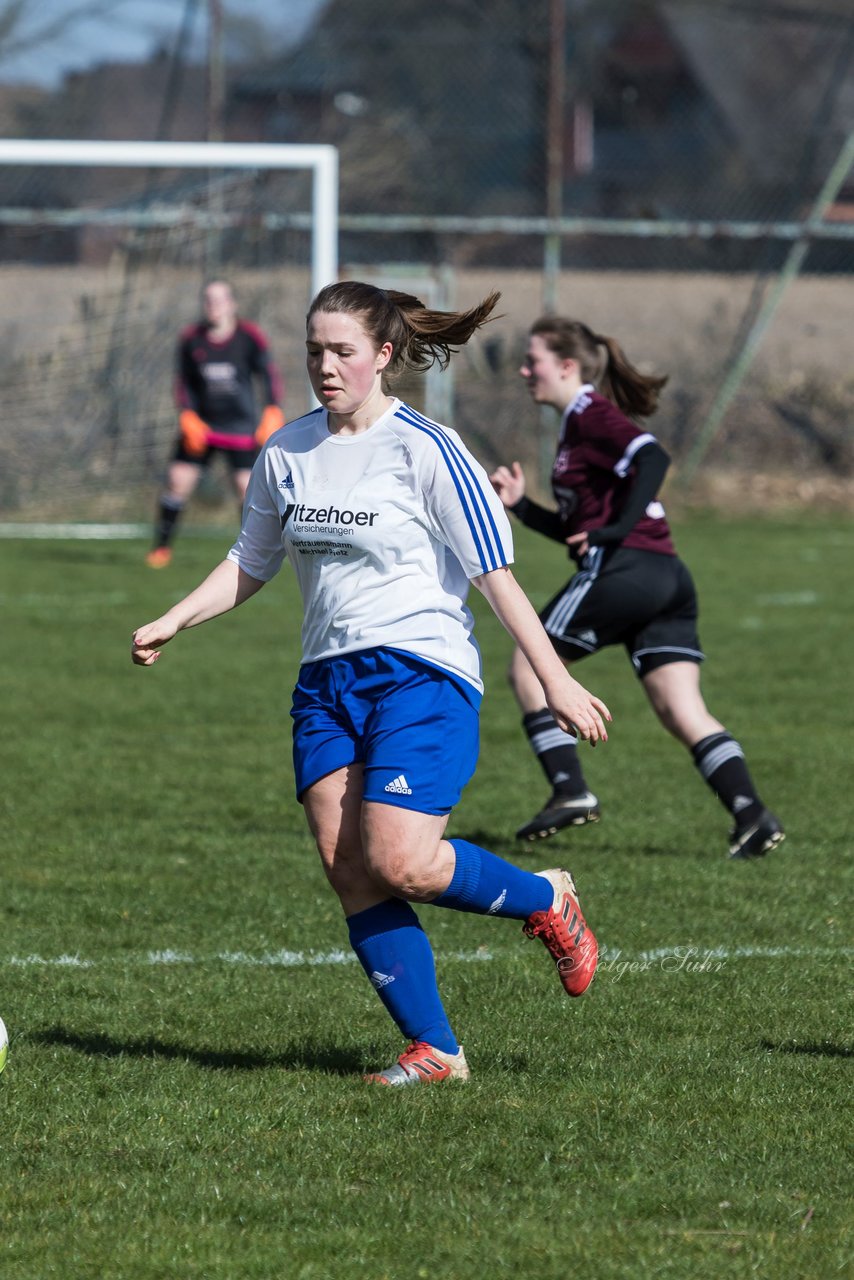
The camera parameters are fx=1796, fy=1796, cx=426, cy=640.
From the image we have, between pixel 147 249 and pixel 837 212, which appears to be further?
pixel 837 212

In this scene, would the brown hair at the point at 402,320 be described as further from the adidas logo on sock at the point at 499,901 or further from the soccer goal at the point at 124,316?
the soccer goal at the point at 124,316

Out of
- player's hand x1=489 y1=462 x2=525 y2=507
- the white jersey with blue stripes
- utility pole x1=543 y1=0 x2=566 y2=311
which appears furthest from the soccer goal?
the white jersey with blue stripes

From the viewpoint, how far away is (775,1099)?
12.5 ft

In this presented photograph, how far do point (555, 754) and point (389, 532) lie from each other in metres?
2.75

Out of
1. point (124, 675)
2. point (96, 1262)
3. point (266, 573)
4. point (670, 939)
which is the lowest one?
point (124, 675)

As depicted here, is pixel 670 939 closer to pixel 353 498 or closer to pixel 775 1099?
pixel 775 1099

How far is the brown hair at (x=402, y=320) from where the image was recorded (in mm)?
3920

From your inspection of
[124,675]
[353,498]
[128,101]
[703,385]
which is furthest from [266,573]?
[128,101]

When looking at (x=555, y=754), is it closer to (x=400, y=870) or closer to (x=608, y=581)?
(x=608, y=581)

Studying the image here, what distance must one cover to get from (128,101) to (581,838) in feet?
60.7

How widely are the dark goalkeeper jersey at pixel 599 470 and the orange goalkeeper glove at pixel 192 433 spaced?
822 cm

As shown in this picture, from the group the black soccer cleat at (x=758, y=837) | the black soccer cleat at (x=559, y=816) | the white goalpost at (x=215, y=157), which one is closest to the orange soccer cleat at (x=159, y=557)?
the white goalpost at (x=215, y=157)

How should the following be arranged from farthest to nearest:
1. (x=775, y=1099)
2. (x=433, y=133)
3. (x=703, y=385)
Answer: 1. (x=433, y=133)
2. (x=703, y=385)
3. (x=775, y=1099)

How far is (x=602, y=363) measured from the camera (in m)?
6.64
